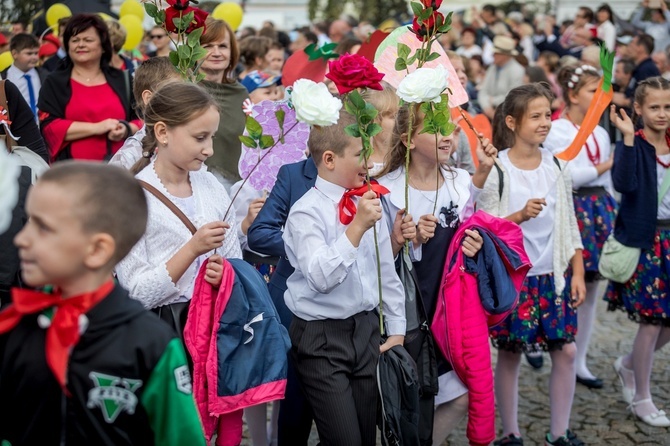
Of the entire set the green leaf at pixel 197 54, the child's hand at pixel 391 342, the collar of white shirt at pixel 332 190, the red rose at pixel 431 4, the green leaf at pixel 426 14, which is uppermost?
the red rose at pixel 431 4

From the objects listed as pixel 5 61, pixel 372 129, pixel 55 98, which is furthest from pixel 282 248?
pixel 5 61

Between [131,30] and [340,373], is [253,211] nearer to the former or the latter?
[340,373]

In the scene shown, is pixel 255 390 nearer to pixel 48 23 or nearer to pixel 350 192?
pixel 350 192

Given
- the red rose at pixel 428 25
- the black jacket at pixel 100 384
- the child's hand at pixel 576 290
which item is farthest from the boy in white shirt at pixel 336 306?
the child's hand at pixel 576 290

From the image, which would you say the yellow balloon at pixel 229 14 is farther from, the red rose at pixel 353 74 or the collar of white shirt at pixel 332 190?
the red rose at pixel 353 74

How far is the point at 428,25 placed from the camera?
3701mm

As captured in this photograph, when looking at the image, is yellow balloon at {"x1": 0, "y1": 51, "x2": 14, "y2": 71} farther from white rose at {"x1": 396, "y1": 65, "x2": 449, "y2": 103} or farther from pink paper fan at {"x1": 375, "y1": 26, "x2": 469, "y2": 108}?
white rose at {"x1": 396, "y1": 65, "x2": 449, "y2": 103}

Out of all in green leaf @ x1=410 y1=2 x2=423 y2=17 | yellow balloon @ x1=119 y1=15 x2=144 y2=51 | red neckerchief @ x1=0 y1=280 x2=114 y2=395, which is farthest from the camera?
yellow balloon @ x1=119 y1=15 x2=144 y2=51

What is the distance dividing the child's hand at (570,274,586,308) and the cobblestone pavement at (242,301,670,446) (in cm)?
84

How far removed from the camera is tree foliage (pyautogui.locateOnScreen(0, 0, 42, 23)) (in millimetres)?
9719

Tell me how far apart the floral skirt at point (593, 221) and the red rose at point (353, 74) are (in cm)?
295

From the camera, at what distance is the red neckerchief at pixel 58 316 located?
2199 millimetres

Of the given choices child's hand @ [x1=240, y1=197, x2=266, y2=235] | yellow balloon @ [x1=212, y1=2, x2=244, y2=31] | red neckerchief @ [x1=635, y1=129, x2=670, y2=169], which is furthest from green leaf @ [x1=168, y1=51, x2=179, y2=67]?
yellow balloon @ [x1=212, y1=2, x2=244, y2=31]

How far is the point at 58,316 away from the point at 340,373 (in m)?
1.50
